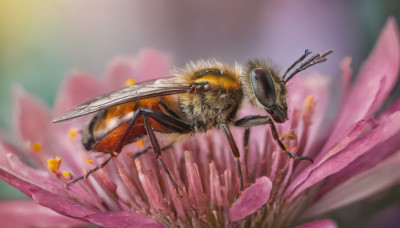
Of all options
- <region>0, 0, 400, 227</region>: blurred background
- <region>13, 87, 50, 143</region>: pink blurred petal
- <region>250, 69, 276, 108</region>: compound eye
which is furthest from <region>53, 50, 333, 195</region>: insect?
<region>0, 0, 400, 227</region>: blurred background

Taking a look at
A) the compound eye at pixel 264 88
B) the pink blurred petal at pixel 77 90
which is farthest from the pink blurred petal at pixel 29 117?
the compound eye at pixel 264 88

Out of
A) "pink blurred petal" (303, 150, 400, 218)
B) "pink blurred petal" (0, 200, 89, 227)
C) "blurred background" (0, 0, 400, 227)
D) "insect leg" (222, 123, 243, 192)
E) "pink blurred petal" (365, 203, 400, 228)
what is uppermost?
"blurred background" (0, 0, 400, 227)

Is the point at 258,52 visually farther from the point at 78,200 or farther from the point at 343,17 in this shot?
the point at 78,200

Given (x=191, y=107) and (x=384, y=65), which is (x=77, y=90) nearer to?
(x=191, y=107)

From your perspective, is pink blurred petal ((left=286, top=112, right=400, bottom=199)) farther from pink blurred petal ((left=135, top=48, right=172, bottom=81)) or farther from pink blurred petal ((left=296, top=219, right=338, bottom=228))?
pink blurred petal ((left=135, top=48, right=172, bottom=81))

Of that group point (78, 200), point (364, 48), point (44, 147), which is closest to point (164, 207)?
point (78, 200)

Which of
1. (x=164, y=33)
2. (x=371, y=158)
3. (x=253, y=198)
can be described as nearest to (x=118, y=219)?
(x=253, y=198)

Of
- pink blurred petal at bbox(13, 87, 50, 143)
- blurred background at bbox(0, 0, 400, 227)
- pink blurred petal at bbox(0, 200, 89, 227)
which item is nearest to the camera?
pink blurred petal at bbox(0, 200, 89, 227)
